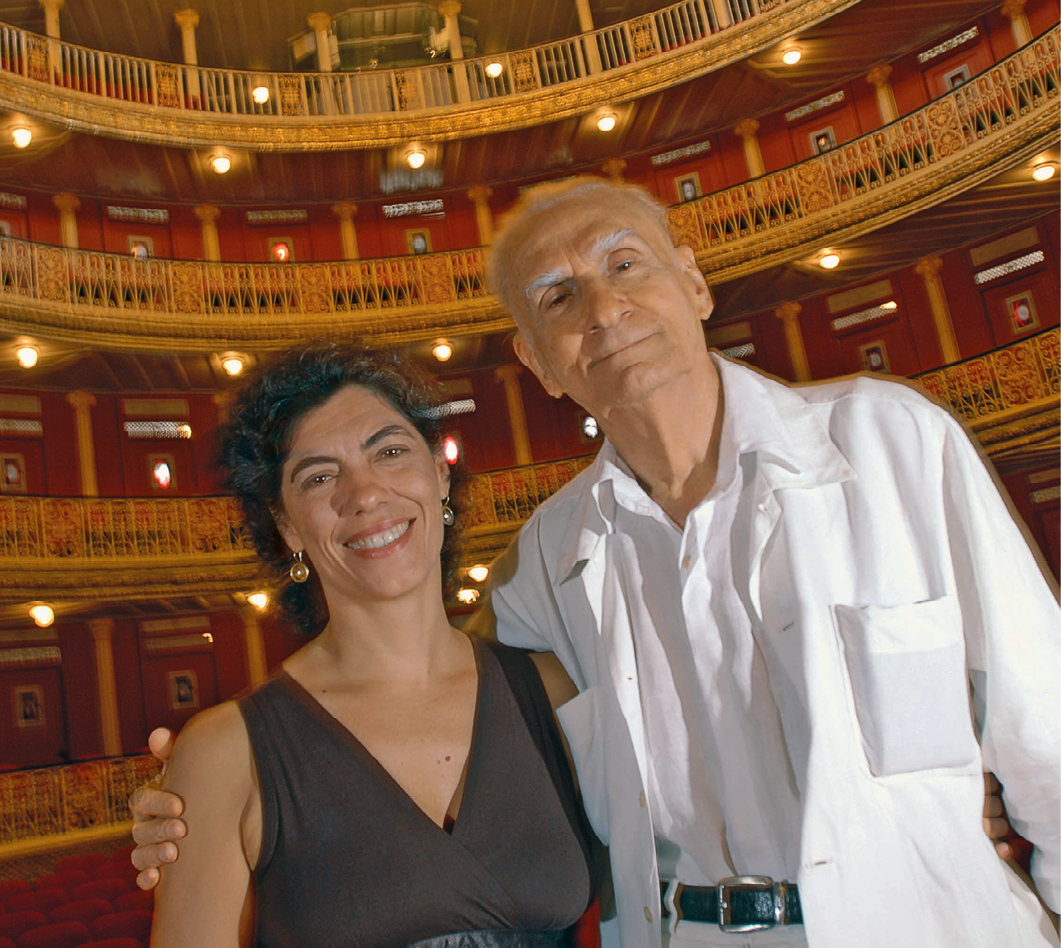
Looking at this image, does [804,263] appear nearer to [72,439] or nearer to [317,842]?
[72,439]

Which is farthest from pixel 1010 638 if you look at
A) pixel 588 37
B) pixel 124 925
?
pixel 588 37

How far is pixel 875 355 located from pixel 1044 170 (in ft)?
10.4

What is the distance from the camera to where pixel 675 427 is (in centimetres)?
208

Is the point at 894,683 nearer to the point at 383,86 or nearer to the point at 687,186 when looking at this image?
the point at 687,186

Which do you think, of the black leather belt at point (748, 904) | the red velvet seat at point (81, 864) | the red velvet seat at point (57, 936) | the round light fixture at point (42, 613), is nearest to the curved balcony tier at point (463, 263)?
the round light fixture at point (42, 613)

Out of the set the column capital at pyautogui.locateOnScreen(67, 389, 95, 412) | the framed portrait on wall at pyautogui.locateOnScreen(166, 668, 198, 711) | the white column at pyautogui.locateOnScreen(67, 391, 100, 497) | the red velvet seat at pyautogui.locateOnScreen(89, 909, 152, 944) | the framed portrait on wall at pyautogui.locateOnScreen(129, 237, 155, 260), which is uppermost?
the framed portrait on wall at pyautogui.locateOnScreen(129, 237, 155, 260)

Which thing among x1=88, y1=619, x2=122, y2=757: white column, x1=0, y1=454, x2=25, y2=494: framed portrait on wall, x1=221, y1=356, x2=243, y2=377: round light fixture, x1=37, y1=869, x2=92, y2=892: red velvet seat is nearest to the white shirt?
x1=37, y1=869, x2=92, y2=892: red velvet seat

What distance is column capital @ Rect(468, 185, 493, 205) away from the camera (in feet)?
49.5

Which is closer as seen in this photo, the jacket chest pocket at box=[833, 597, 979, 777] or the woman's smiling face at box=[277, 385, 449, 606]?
the jacket chest pocket at box=[833, 597, 979, 777]

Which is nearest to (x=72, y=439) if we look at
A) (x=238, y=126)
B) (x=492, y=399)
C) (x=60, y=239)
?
(x=60, y=239)

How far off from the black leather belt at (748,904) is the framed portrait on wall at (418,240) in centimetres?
1408

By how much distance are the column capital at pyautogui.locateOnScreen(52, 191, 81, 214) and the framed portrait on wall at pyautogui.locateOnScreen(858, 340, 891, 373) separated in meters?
11.3

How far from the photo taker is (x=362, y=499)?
2.03 m

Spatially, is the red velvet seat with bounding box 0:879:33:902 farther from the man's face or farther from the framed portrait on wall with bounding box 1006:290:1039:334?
the framed portrait on wall with bounding box 1006:290:1039:334
